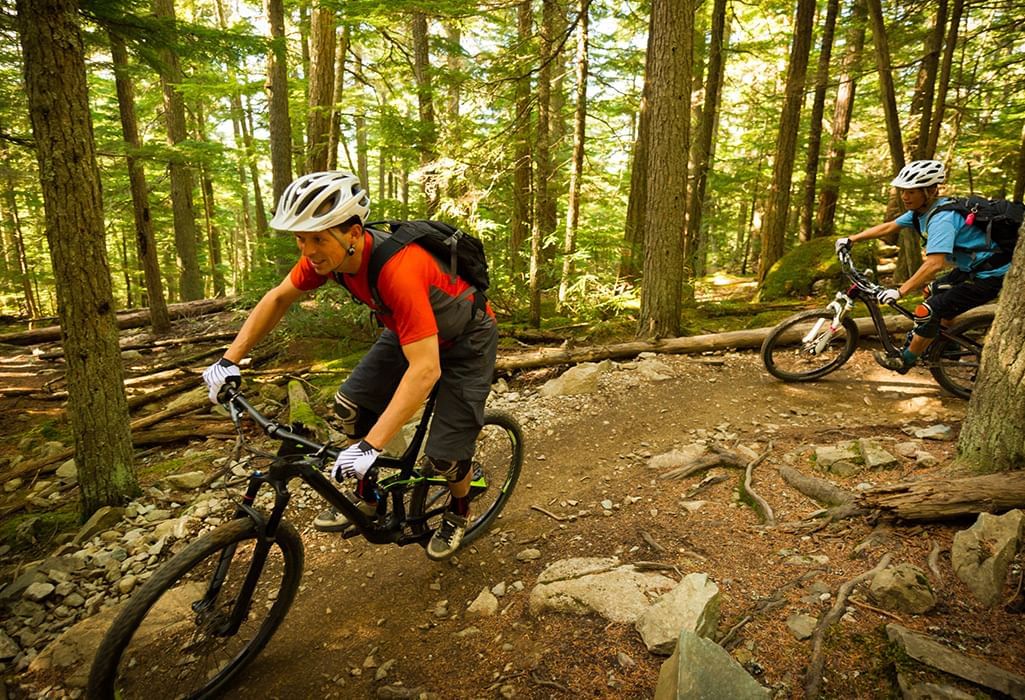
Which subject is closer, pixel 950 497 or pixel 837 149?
pixel 950 497

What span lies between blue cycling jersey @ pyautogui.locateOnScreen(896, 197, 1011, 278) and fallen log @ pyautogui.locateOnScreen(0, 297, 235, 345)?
1593 centimetres

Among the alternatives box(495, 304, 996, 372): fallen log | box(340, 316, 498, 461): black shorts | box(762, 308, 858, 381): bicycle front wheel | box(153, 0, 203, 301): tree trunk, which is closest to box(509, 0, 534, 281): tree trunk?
box(495, 304, 996, 372): fallen log

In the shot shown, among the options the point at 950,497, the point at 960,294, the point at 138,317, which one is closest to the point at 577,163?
the point at 960,294

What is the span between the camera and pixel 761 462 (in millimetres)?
4777

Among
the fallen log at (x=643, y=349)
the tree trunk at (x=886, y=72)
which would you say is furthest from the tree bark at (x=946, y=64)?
the fallen log at (x=643, y=349)

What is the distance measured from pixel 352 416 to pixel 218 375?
970 mm

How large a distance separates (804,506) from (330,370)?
22.4 ft

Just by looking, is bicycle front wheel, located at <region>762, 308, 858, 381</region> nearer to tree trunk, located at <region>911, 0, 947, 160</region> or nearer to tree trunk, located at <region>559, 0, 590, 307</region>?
tree trunk, located at <region>559, 0, 590, 307</region>

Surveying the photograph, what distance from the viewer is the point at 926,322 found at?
595 cm

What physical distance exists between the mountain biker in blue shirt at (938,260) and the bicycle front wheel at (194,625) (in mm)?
6583

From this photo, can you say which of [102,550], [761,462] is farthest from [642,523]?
[102,550]

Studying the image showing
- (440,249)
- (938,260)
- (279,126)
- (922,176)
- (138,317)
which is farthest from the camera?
(138,317)

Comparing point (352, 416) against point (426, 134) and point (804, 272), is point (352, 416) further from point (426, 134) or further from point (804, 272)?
point (804, 272)

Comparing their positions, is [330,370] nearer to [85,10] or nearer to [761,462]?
[85,10]
